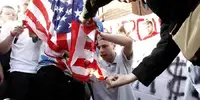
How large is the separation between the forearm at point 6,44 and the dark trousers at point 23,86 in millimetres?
226

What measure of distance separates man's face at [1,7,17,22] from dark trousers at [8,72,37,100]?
28.9 inches

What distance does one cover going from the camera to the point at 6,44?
2.66 meters

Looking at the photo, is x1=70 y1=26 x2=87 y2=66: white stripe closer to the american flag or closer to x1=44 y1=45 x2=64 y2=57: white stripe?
the american flag

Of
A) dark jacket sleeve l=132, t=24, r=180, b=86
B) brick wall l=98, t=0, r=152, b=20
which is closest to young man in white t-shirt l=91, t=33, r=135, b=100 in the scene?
dark jacket sleeve l=132, t=24, r=180, b=86

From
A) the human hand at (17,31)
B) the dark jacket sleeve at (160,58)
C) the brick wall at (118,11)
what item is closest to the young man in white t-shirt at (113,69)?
the human hand at (17,31)

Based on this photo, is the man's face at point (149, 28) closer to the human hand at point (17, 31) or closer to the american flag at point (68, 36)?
the american flag at point (68, 36)

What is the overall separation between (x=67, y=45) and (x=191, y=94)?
122 centimetres

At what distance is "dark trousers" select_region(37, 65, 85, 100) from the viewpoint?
250 centimetres

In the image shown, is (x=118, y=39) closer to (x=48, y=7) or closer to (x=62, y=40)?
(x=62, y=40)

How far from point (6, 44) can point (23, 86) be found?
0.39 m

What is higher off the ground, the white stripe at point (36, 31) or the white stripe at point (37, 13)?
the white stripe at point (37, 13)

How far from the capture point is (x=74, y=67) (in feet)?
7.56

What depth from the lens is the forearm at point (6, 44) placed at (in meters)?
2.65

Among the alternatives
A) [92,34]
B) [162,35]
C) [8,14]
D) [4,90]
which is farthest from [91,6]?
[8,14]
